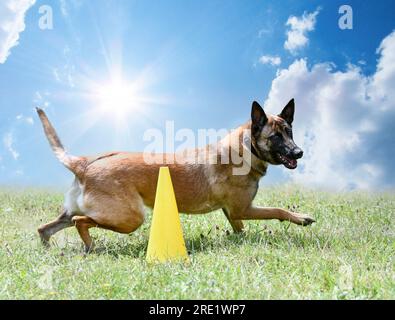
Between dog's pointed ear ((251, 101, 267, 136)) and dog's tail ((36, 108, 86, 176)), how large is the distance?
6.77 feet

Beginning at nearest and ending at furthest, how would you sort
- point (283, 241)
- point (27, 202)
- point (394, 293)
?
point (394, 293) → point (283, 241) → point (27, 202)

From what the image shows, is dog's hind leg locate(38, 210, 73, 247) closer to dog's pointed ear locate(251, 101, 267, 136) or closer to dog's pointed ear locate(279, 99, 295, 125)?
dog's pointed ear locate(251, 101, 267, 136)

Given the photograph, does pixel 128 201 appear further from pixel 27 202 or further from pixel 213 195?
pixel 27 202

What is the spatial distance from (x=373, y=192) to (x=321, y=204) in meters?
2.17

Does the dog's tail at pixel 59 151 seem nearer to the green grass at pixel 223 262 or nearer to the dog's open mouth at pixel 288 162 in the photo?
the green grass at pixel 223 262

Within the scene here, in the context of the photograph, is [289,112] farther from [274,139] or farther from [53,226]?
[53,226]

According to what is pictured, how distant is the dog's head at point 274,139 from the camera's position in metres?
6.81

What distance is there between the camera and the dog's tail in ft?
21.6

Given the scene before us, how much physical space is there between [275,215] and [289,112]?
1295 mm

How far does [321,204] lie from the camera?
9141 mm
